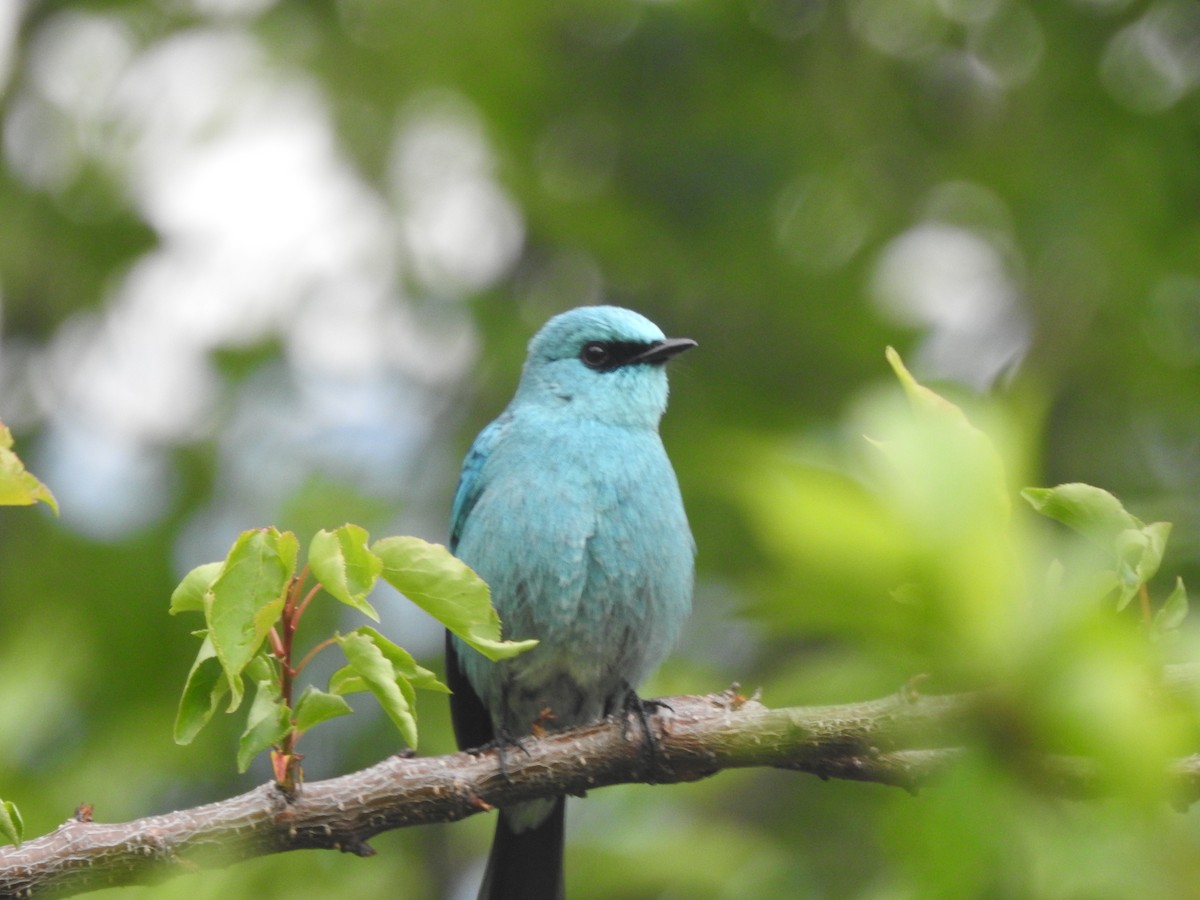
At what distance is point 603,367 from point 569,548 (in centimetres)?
102

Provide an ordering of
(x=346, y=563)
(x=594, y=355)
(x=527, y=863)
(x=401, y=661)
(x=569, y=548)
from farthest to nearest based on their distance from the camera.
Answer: (x=594, y=355)
(x=527, y=863)
(x=569, y=548)
(x=401, y=661)
(x=346, y=563)

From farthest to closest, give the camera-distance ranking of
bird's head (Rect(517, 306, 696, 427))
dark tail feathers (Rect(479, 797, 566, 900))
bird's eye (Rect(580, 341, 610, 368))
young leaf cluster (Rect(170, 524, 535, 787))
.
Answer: bird's eye (Rect(580, 341, 610, 368)), bird's head (Rect(517, 306, 696, 427)), dark tail feathers (Rect(479, 797, 566, 900)), young leaf cluster (Rect(170, 524, 535, 787))

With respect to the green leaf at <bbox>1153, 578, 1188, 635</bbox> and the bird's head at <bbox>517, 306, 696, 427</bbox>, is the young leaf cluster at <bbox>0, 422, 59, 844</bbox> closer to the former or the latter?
the green leaf at <bbox>1153, 578, 1188, 635</bbox>

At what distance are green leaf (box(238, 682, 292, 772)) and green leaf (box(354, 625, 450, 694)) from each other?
264 mm

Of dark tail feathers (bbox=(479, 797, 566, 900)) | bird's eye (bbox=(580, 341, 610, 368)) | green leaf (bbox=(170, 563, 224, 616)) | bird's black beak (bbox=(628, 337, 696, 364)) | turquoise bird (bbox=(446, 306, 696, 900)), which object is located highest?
bird's eye (bbox=(580, 341, 610, 368))

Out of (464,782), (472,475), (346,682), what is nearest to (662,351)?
(472,475)

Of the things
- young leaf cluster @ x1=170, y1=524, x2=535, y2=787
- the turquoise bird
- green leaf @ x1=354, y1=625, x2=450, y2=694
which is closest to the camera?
young leaf cluster @ x1=170, y1=524, x2=535, y2=787

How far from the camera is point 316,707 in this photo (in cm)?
286

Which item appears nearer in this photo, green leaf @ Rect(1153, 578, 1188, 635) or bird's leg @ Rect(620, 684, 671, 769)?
green leaf @ Rect(1153, 578, 1188, 635)

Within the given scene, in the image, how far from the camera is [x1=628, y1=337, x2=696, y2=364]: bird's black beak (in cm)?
558

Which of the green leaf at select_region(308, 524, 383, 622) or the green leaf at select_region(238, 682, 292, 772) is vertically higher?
the green leaf at select_region(308, 524, 383, 622)

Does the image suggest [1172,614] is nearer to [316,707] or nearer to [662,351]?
[316,707]

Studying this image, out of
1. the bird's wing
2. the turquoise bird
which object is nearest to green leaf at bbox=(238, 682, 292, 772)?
the turquoise bird

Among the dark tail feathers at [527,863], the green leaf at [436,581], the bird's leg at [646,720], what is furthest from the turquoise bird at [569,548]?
the green leaf at [436,581]
